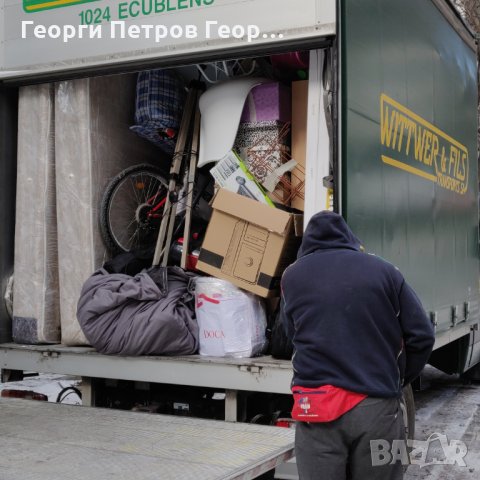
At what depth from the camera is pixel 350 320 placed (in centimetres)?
300

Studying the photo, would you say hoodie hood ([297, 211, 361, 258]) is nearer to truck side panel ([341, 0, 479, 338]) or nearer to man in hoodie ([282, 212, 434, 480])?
man in hoodie ([282, 212, 434, 480])

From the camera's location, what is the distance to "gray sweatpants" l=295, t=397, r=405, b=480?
2943 millimetres

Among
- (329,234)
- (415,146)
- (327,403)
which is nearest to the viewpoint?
(327,403)

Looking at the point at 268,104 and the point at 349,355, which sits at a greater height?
the point at 268,104

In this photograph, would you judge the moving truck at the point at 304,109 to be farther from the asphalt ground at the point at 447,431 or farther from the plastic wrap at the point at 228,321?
the asphalt ground at the point at 447,431

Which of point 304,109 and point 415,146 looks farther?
point 415,146

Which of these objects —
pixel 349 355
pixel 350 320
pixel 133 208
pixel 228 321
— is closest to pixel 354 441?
pixel 349 355

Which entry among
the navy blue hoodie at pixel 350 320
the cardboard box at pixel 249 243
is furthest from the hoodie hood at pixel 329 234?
the cardboard box at pixel 249 243

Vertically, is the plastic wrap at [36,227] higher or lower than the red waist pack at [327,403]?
higher

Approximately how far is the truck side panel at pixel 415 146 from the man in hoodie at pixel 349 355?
1.10m

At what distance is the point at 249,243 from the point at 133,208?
1.30 metres

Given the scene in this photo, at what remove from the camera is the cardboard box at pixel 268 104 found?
201 inches

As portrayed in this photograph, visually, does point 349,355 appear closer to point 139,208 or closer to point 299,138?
point 299,138

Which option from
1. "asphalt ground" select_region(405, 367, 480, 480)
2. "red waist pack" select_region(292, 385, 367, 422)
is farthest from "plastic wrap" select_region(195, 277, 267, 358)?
"asphalt ground" select_region(405, 367, 480, 480)
